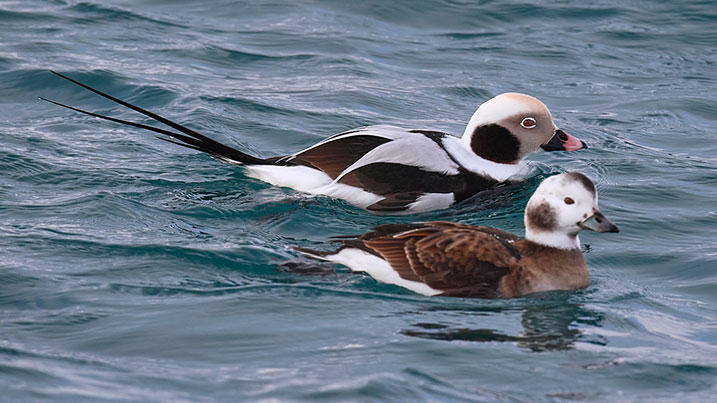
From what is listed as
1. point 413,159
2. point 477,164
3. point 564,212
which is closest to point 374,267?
point 564,212

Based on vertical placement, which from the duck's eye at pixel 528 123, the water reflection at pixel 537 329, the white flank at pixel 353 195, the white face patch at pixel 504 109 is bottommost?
the water reflection at pixel 537 329

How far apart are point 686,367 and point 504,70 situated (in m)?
7.12

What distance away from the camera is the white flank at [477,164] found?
7.92 m

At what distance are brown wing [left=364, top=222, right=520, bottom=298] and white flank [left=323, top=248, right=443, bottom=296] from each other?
0.03 meters

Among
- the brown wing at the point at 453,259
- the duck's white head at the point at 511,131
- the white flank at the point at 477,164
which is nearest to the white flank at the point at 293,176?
the white flank at the point at 477,164

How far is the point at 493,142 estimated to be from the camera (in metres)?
8.05

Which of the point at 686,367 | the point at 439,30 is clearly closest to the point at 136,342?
the point at 686,367

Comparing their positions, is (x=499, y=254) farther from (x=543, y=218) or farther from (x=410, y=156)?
(x=410, y=156)

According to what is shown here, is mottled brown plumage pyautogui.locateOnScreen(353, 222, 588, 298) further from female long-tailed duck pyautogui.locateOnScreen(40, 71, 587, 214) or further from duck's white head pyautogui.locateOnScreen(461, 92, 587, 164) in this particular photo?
duck's white head pyautogui.locateOnScreen(461, 92, 587, 164)

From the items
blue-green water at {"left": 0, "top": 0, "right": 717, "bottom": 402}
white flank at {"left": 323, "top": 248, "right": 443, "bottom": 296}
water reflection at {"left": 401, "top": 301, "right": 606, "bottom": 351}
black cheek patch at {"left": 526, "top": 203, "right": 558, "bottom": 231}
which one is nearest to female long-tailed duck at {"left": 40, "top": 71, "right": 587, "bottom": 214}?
A: blue-green water at {"left": 0, "top": 0, "right": 717, "bottom": 402}

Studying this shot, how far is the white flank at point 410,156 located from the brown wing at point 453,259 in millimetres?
1423

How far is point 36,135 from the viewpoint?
30.7ft

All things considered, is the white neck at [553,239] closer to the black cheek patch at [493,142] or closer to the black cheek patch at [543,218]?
the black cheek patch at [543,218]

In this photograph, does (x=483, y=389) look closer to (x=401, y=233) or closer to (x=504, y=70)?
(x=401, y=233)
